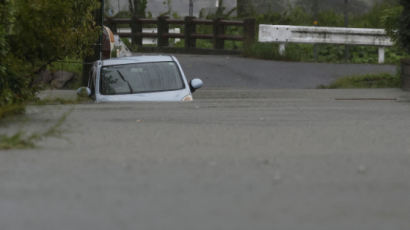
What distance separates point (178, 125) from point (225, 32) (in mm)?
22249

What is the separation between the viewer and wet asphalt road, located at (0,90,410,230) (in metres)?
4.20

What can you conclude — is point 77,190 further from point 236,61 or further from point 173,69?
point 236,61

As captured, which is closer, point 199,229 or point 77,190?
point 199,229

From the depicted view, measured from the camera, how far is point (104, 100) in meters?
13.3

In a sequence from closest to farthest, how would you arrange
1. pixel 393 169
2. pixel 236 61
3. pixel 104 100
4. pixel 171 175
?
pixel 171 175, pixel 393 169, pixel 104 100, pixel 236 61

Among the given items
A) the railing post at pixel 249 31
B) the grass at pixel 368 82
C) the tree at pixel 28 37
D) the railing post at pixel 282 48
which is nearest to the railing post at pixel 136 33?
the railing post at pixel 249 31

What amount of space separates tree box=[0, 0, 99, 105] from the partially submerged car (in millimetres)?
2236

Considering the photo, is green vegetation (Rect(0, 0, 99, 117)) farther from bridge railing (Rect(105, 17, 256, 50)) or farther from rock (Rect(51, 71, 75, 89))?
bridge railing (Rect(105, 17, 256, 50))

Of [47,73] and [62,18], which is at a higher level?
[62,18]

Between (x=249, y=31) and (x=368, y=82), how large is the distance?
936 cm

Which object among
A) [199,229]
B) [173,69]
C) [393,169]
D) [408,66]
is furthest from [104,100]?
[199,229]

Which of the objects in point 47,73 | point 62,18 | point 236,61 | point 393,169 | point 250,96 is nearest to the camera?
point 393,169

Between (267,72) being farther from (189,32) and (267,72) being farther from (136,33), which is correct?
(136,33)

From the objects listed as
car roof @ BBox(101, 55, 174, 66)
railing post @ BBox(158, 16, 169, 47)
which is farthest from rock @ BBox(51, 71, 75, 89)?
railing post @ BBox(158, 16, 169, 47)
